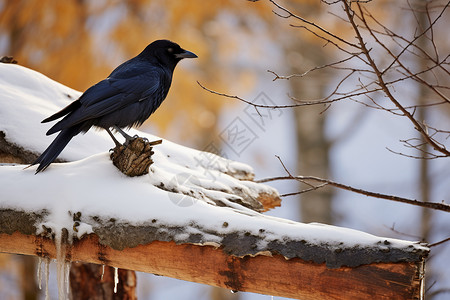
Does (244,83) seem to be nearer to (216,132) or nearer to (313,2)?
(216,132)

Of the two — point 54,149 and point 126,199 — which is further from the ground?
point 54,149

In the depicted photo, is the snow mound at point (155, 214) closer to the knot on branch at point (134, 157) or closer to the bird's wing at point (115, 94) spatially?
the knot on branch at point (134, 157)

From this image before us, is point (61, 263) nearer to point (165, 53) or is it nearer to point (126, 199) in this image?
point (126, 199)

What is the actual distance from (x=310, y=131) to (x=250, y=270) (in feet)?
27.5

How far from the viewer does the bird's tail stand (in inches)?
123

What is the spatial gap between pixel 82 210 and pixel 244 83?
736 centimetres

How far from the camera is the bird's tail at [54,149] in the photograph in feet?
10.3

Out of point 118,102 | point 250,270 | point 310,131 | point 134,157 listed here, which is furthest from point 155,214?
point 310,131

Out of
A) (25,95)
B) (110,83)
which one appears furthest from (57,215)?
(25,95)

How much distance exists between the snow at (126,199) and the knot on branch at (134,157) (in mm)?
47

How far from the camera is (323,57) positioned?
10812 mm

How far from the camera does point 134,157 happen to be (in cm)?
308

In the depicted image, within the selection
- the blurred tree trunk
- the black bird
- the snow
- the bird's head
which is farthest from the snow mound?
the blurred tree trunk

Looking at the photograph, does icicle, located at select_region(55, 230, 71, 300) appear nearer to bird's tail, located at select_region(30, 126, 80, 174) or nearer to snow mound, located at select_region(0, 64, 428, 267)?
snow mound, located at select_region(0, 64, 428, 267)
